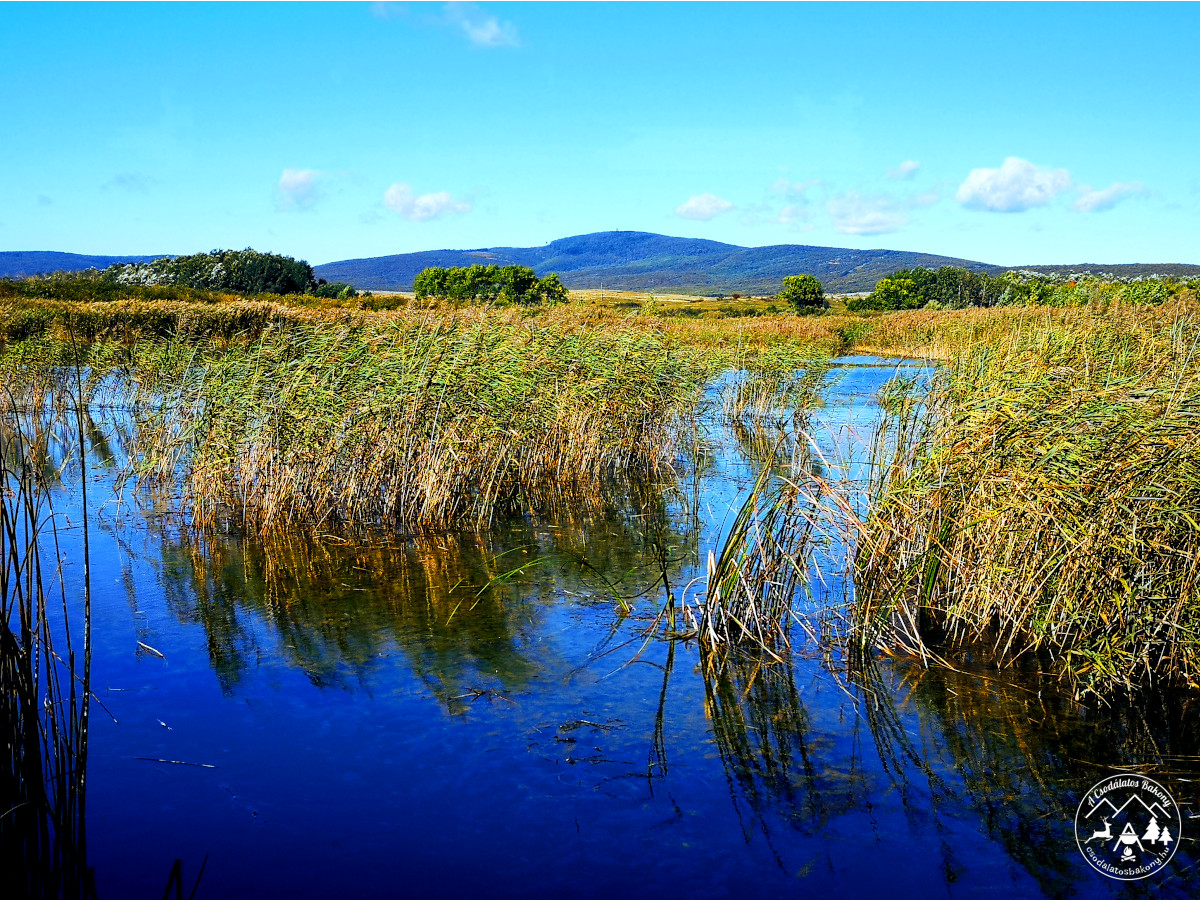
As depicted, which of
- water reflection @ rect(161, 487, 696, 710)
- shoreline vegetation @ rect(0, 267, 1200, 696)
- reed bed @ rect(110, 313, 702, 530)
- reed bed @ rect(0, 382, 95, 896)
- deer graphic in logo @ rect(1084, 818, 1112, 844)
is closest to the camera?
reed bed @ rect(0, 382, 95, 896)

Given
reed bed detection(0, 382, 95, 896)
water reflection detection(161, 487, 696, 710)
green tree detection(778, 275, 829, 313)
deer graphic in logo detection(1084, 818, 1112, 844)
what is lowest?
deer graphic in logo detection(1084, 818, 1112, 844)

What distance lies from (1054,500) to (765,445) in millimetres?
10507

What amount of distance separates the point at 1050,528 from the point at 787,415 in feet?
44.4

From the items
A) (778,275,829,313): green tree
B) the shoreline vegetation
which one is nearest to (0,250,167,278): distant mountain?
(778,275,829,313): green tree

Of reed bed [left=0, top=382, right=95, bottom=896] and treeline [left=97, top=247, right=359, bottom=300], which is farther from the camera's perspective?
treeline [left=97, top=247, right=359, bottom=300]

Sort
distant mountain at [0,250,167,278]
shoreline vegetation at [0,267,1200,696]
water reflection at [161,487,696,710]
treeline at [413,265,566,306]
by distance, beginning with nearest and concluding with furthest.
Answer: shoreline vegetation at [0,267,1200,696]
water reflection at [161,487,696,710]
treeline at [413,265,566,306]
distant mountain at [0,250,167,278]

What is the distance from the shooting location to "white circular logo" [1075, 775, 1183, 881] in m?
4.15

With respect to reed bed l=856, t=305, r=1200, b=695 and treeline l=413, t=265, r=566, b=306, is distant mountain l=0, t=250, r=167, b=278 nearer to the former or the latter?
treeline l=413, t=265, r=566, b=306

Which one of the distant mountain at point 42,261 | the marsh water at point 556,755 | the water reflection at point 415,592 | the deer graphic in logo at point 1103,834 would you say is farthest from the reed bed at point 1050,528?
the distant mountain at point 42,261

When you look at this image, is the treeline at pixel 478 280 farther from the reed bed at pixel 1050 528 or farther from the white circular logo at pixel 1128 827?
the white circular logo at pixel 1128 827

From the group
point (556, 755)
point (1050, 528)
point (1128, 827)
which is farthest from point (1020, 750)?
point (556, 755)

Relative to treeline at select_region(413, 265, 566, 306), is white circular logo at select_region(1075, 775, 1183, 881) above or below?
below

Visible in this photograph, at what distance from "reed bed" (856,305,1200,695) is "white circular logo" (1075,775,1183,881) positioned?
32.1 inches

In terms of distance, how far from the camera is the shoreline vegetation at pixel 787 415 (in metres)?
5.48
